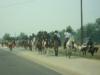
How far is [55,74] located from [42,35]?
90.4ft

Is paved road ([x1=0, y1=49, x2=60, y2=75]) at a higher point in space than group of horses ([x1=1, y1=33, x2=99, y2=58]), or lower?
lower

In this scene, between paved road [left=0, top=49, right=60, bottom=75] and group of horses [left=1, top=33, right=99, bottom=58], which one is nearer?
paved road [left=0, top=49, right=60, bottom=75]

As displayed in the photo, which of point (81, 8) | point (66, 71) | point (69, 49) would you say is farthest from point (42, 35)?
point (66, 71)

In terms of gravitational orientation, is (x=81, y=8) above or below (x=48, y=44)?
above

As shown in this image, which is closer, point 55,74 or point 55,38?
point 55,74

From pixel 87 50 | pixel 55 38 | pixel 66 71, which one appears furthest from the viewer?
pixel 87 50

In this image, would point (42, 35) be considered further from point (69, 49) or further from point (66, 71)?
point (66, 71)

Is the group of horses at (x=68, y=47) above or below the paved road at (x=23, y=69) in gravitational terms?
above

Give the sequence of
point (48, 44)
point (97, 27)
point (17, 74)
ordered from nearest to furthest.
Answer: point (17, 74)
point (48, 44)
point (97, 27)

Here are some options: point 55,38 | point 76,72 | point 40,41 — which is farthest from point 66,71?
point 40,41

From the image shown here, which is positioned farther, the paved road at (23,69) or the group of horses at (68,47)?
the group of horses at (68,47)

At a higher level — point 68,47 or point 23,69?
point 68,47

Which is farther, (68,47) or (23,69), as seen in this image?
(68,47)

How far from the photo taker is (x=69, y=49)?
35.2m
